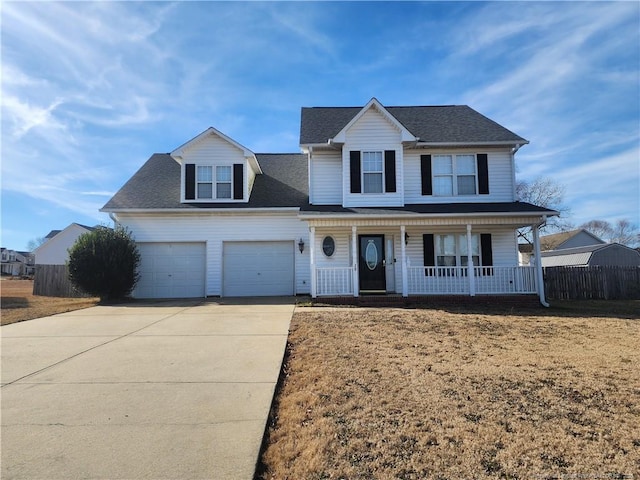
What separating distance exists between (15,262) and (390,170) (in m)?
97.1

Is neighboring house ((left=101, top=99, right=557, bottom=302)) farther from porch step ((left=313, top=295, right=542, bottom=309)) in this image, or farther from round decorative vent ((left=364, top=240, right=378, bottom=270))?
porch step ((left=313, top=295, right=542, bottom=309))

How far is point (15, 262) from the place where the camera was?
3255 inches

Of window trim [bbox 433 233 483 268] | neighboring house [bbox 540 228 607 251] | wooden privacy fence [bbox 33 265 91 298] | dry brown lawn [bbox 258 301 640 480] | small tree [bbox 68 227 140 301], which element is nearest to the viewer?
dry brown lawn [bbox 258 301 640 480]

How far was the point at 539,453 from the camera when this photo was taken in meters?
3.19

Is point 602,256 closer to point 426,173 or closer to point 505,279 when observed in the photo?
point 505,279

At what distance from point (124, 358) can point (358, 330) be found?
172 inches

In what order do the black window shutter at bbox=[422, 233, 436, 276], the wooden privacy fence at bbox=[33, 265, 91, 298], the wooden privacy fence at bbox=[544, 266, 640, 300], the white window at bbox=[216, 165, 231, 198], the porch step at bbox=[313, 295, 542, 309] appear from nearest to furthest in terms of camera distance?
the porch step at bbox=[313, 295, 542, 309] < the black window shutter at bbox=[422, 233, 436, 276] < the white window at bbox=[216, 165, 231, 198] < the wooden privacy fence at bbox=[544, 266, 640, 300] < the wooden privacy fence at bbox=[33, 265, 91, 298]

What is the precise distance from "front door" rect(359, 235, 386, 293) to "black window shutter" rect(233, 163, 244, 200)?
5185 millimetres

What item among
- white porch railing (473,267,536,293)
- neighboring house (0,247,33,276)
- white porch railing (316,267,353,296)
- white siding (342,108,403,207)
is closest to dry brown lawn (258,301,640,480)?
white porch railing (316,267,353,296)

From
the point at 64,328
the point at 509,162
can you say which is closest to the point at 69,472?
the point at 64,328

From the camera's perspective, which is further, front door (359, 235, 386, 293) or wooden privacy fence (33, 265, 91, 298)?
wooden privacy fence (33, 265, 91, 298)

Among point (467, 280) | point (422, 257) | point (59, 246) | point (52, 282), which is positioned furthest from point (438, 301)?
point (59, 246)

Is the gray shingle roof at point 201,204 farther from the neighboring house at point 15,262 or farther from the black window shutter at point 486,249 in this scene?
the neighboring house at point 15,262

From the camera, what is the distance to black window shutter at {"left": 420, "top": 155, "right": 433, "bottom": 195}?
14.3m
